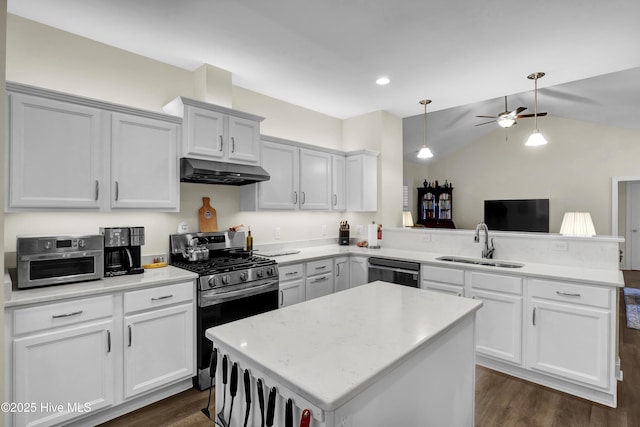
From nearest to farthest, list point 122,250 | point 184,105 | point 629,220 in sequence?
point 122,250 → point 184,105 → point 629,220

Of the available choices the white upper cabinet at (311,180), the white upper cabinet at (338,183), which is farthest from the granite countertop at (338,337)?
the white upper cabinet at (338,183)

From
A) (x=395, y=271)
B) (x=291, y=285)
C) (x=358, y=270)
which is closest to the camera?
(x=291, y=285)

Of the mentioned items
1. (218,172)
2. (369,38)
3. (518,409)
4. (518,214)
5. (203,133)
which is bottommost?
(518,409)

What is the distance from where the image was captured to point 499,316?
2758 mm

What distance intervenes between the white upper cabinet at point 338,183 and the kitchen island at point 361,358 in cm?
241

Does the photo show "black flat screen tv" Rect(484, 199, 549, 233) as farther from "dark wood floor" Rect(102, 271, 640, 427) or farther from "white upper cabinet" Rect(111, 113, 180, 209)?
"white upper cabinet" Rect(111, 113, 180, 209)

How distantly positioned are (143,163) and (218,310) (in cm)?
128

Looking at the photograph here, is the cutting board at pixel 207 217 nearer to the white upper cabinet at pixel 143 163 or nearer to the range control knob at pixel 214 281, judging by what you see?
the white upper cabinet at pixel 143 163

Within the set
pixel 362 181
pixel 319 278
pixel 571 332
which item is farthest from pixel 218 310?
pixel 571 332

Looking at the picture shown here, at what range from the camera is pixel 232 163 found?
2.98 meters

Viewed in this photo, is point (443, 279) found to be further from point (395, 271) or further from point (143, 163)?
point (143, 163)

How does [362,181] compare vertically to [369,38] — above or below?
below

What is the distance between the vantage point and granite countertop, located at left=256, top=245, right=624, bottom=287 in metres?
2.40

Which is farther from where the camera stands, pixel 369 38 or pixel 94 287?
pixel 369 38
